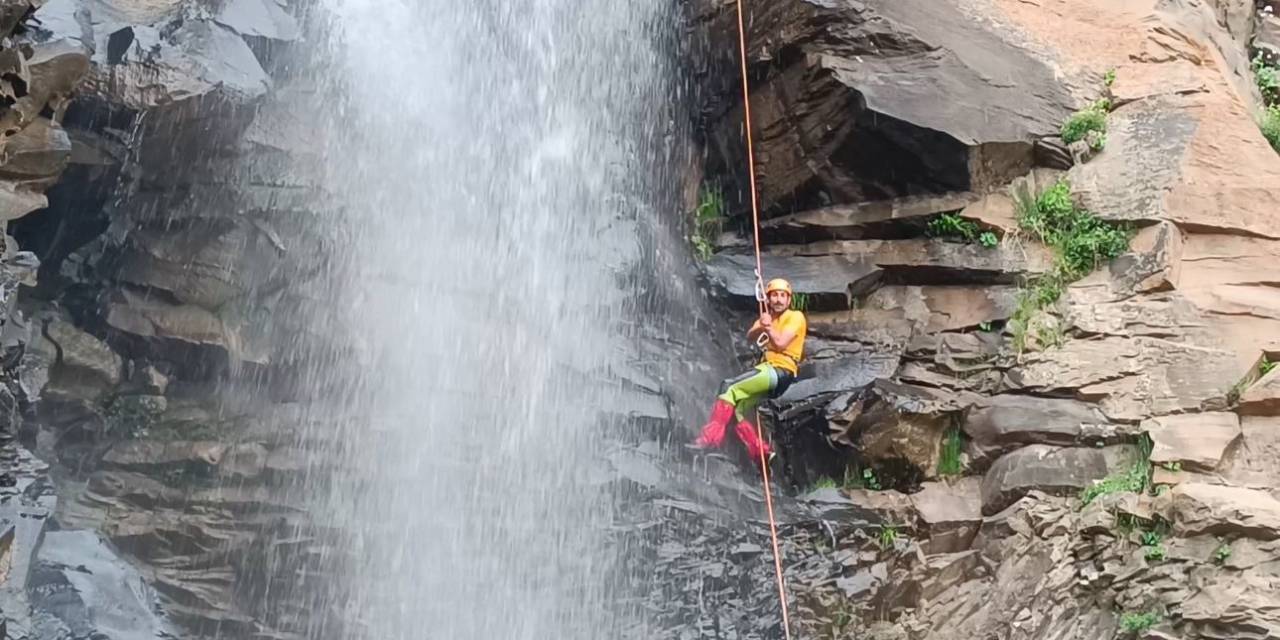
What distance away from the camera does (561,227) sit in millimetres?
9133

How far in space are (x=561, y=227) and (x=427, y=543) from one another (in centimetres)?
306

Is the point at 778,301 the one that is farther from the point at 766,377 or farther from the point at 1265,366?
the point at 1265,366

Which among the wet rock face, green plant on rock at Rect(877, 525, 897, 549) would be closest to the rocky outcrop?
green plant on rock at Rect(877, 525, 897, 549)

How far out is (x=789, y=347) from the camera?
7535 millimetres

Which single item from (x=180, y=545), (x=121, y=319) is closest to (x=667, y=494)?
(x=180, y=545)

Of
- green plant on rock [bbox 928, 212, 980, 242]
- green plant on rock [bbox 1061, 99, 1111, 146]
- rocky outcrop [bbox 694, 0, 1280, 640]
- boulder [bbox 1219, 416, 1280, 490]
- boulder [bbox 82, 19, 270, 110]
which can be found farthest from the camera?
green plant on rock [bbox 1061, 99, 1111, 146]

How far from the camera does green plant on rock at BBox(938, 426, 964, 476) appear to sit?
7.29m

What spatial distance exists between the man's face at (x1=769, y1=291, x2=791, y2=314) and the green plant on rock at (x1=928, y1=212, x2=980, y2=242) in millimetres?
1481

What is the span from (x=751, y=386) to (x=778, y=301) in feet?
2.22

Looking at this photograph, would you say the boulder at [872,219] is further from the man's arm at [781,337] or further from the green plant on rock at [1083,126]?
the man's arm at [781,337]

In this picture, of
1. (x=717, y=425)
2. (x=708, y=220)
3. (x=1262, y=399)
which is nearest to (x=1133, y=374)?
(x=1262, y=399)

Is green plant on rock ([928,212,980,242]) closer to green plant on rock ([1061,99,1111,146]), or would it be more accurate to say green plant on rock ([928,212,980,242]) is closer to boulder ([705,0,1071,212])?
boulder ([705,0,1071,212])

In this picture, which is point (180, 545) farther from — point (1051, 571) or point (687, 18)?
point (687, 18)

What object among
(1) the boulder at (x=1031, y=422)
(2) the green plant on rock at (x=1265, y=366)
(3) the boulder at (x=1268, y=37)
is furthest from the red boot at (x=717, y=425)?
(3) the boulder at (x=1268, y=37)
